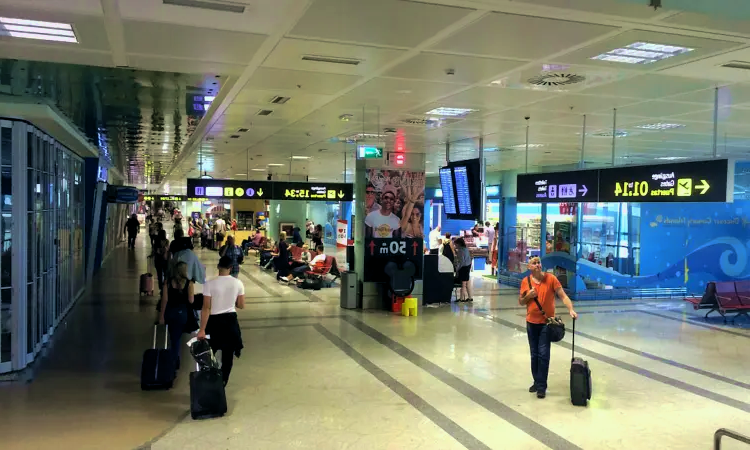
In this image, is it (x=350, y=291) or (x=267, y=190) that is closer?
(x=350, y=291)

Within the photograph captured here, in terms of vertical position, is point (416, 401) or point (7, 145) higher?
point (7, 145)

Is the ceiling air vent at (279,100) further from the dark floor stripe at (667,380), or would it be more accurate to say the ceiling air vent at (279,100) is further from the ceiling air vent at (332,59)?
the dark floor stripe at (667,380)

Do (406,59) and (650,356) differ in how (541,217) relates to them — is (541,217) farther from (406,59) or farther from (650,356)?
(406,59)

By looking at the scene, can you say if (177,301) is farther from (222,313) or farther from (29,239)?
(29,239)

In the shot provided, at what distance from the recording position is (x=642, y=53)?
5.48 meters

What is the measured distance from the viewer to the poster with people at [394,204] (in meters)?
12.9

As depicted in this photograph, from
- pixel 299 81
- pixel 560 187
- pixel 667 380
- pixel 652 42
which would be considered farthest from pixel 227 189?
pixel 652 42

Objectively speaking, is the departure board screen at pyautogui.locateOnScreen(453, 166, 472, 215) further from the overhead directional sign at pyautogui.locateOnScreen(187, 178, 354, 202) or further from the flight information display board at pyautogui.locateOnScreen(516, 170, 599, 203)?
the overhead directional sign at pyautogui.locateOnScreen(187, 178, 354, 202)

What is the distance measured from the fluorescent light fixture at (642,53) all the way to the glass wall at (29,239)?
711cm

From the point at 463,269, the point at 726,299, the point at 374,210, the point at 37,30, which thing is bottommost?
the point at 726,299

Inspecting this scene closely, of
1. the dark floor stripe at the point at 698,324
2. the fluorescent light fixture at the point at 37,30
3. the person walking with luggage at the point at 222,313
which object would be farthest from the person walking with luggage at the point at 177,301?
the dark floor stripe at the point at 698,324

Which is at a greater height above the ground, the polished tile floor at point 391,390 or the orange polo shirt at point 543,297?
the orange polo shirt at point 543,297

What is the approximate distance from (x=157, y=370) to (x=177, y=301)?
34.7 inches

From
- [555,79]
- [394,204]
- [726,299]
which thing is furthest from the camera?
[394,204]
